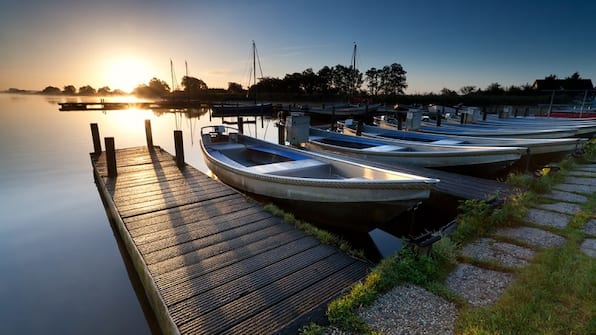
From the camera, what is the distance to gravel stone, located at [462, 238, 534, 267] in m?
2.95

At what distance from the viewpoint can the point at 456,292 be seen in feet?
8.05

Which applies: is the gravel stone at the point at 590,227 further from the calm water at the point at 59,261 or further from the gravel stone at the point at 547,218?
the calm water at the point at 59,261

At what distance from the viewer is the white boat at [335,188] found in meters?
4.02

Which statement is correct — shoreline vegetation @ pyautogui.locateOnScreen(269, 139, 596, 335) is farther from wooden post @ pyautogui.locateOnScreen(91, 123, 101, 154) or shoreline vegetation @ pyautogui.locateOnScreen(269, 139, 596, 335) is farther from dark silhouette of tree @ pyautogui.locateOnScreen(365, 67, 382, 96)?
dark silhouette of tree @ pyautogui.locateOnScreen(365, 67, 382, 96)

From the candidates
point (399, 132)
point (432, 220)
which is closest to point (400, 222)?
point (432, 220)

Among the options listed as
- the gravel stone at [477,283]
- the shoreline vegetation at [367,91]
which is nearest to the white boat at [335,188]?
→ the gravel stone at [477,283]

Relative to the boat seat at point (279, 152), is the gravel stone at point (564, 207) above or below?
below

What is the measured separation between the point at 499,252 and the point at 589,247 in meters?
1.05

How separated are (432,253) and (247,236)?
7.65 feet

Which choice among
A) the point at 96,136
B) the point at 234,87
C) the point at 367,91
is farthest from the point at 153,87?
the point at 96,136

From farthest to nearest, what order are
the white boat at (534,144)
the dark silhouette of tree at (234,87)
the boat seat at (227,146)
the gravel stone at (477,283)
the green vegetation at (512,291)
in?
1. the dark silhouette of tree at (234,87)
2. the boat seat at (227,146)
3. the white boat at (534,144)
4. the gravel stone at (477,283)
5. the green vegetation at (512,291)

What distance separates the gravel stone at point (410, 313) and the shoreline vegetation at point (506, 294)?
61 mm

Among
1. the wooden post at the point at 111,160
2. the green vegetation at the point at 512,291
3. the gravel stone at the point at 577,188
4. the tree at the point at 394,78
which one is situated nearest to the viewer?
the green vegetation at the point at 512,291

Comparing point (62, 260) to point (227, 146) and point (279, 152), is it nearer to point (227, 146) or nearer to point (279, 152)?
point (279, 152)
